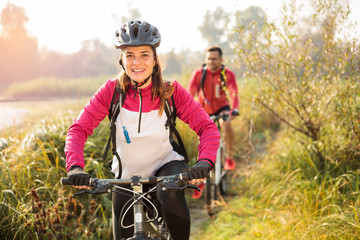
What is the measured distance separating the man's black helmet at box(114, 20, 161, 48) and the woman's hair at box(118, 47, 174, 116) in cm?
12

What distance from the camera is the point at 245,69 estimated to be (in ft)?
14.5

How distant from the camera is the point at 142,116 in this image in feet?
8.11

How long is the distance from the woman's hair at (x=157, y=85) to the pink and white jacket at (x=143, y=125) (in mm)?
46

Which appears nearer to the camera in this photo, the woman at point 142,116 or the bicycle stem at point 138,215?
the bicycle stem at point 138,215

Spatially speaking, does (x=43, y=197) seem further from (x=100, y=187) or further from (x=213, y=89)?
(x=213, y=89)

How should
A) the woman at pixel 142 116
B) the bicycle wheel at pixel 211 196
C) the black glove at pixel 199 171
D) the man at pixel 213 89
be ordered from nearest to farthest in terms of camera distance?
the black glove at pixel 199 171
the woman at pixel 142 116
the bicycle wheel at pixel 211 196
the man at pixel 213 89

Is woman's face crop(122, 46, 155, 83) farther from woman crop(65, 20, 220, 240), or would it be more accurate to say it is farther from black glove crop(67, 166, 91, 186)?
black glove crop(67, 166, 91, 186)

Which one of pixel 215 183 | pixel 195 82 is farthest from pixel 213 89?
pixel 215 183

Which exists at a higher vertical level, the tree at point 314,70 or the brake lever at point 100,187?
the tree at point 314,70

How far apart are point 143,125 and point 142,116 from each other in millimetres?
71

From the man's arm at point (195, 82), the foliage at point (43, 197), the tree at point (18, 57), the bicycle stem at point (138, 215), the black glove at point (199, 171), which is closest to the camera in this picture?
the bicycle stem at point (138, 215)

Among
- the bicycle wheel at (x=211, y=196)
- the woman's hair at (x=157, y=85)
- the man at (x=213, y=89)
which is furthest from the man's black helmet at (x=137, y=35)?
the man at (x=213, y=89)

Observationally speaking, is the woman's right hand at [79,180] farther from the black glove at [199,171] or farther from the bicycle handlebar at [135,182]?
the black glove at [199,171]

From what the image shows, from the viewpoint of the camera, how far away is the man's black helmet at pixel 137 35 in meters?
2.42
